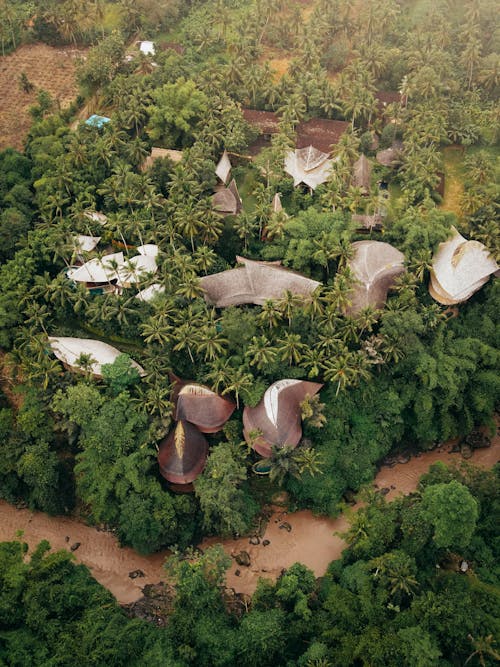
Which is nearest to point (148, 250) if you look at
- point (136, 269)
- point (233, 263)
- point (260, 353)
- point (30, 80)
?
point (136, 269)

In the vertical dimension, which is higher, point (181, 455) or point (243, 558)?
point (181, 455)

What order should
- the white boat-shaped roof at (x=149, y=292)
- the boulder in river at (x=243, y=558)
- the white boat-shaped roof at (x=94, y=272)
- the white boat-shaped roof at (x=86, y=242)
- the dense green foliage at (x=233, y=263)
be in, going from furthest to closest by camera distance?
the white boat-shaped roof at (x=86, y=242) < the white boat-shaped roof at (x=94, y=272) < the white boat-shaped roof at (x=149, y=292) < the dense green foliage at (x=233, y=263) < the boulder in river at (x=243, y=558)

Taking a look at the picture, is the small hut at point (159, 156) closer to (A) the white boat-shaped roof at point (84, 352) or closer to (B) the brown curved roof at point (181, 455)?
(A) the white boat-shaped roof at point (84, 352)

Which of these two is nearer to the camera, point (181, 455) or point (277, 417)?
point (181, 455)

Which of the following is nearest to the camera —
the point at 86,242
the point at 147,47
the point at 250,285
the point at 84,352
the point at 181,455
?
the point at 181,455

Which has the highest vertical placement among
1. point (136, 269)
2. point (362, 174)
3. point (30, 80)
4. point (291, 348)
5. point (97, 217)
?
point (30, 80)

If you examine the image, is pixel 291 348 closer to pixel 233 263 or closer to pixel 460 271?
pixel 233 263

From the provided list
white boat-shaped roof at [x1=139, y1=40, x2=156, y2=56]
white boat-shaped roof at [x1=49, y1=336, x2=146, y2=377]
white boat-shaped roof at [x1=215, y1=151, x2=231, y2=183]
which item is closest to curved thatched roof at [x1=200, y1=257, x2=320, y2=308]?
white boat-shaped roof at [x1=49, y1=336, x2=146, y2=377]

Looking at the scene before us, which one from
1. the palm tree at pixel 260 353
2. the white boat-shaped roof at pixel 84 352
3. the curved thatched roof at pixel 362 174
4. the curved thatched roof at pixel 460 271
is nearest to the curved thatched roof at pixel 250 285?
the palm tree at pixel 260 353
